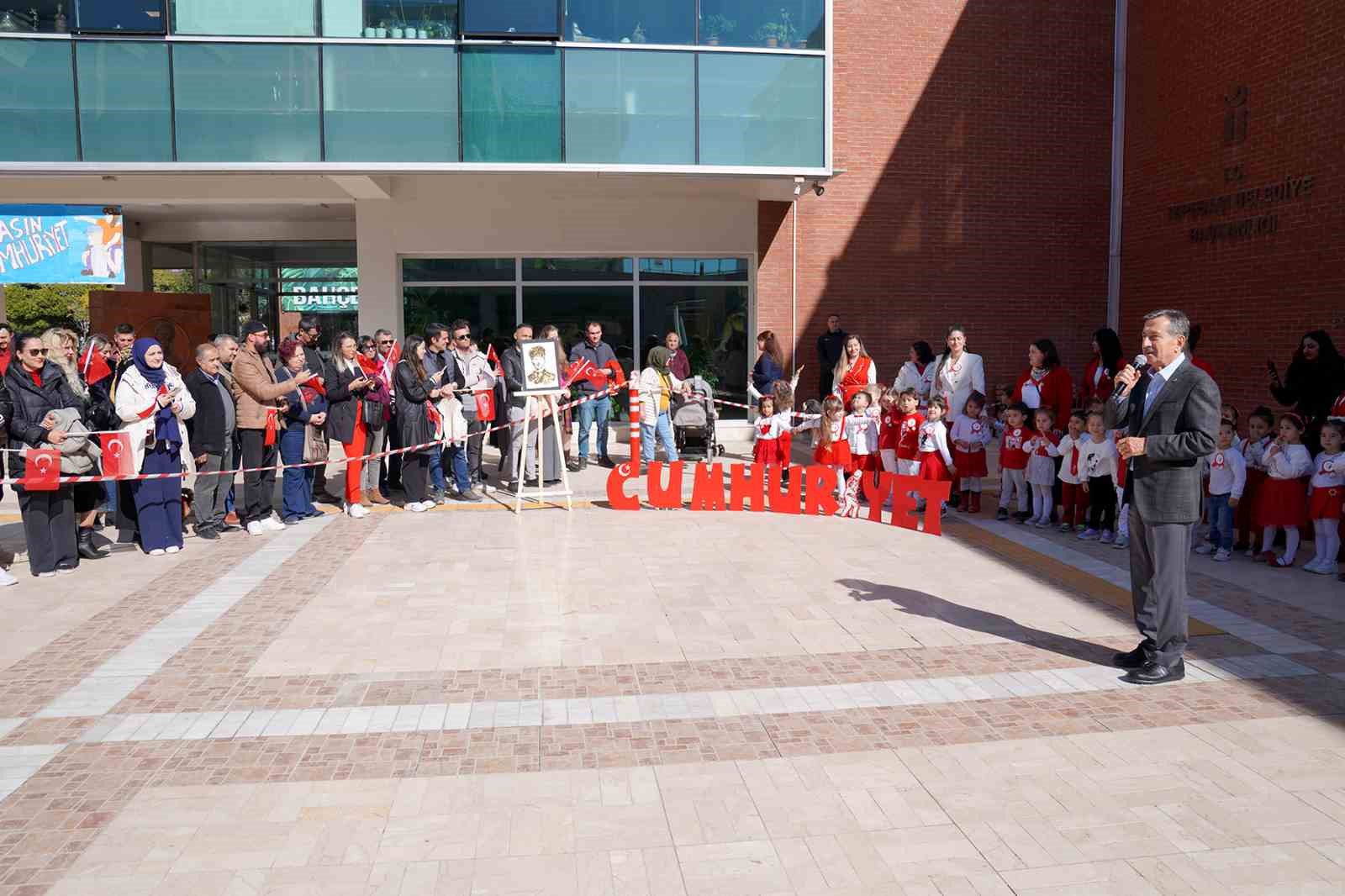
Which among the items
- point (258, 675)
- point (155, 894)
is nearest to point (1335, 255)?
point (258, 675)

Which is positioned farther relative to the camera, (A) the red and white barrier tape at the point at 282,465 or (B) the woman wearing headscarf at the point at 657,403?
(B) the woman wearing headscarf at the point at 657,403

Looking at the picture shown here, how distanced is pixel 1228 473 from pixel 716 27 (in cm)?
996

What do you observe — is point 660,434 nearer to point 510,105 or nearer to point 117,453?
point 510,105

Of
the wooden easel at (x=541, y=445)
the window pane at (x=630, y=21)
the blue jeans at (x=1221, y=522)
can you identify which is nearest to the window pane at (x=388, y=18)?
the window pane at (x=630, y=21)

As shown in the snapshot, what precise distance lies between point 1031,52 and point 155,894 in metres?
18.1

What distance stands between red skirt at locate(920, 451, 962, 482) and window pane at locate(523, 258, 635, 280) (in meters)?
8.33

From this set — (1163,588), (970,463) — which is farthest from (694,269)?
(1163,588)

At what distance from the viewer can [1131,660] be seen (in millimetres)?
6195

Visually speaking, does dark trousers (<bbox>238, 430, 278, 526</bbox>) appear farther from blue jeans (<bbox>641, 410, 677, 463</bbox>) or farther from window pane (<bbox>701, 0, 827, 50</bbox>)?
window pane (<bbox>701, 0, 827, 50</bbox>)

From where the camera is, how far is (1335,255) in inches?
514

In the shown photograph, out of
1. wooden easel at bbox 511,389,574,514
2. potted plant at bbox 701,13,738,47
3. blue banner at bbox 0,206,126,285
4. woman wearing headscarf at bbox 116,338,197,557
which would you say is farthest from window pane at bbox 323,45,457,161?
woman wearing headscarf at bbox 116,338,197,557

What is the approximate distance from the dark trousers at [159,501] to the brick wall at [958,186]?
420 inches

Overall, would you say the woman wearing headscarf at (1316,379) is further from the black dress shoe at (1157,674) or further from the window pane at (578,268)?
the window pane at (578,268)

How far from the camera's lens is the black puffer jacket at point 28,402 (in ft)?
27.3
